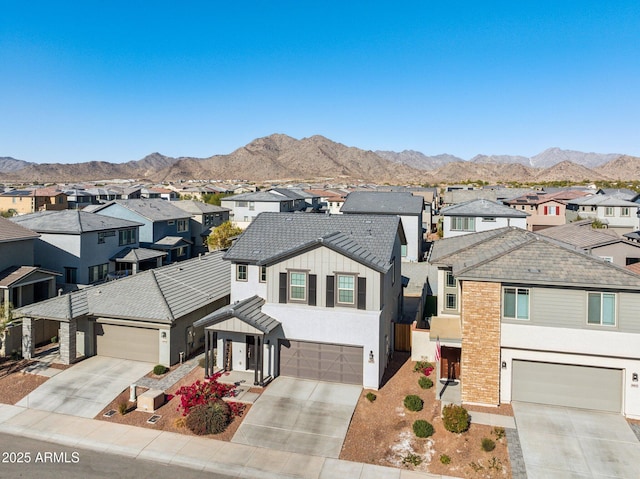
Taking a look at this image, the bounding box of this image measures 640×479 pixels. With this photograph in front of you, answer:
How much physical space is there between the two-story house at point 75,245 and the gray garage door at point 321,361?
2325cm

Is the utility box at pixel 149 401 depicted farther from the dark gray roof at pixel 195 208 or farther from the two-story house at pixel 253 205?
the two-story house at pixel 253 205

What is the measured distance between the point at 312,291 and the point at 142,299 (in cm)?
1010

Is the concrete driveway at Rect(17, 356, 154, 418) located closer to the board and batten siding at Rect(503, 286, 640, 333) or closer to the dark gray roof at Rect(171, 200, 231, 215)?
the board and batten siding at Rect(503, 286, 640, 333)

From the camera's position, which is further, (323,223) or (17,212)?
(17,212)

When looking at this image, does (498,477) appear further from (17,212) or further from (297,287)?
(17,212)

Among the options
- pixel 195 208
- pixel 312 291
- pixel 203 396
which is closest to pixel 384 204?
pixel 195 208

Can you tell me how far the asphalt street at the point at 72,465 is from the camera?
14.6 metres

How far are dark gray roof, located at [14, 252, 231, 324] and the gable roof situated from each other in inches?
352

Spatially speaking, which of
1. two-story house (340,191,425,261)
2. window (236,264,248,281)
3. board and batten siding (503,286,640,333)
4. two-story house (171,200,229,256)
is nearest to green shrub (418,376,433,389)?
board and batten siding (503,286,640,333)

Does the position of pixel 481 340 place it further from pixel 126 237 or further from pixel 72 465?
pixel 126 237

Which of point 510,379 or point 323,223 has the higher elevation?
point 323,223

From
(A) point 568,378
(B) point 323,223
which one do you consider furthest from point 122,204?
(A) point 568,378

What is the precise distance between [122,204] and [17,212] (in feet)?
143

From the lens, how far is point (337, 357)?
20.9 m
